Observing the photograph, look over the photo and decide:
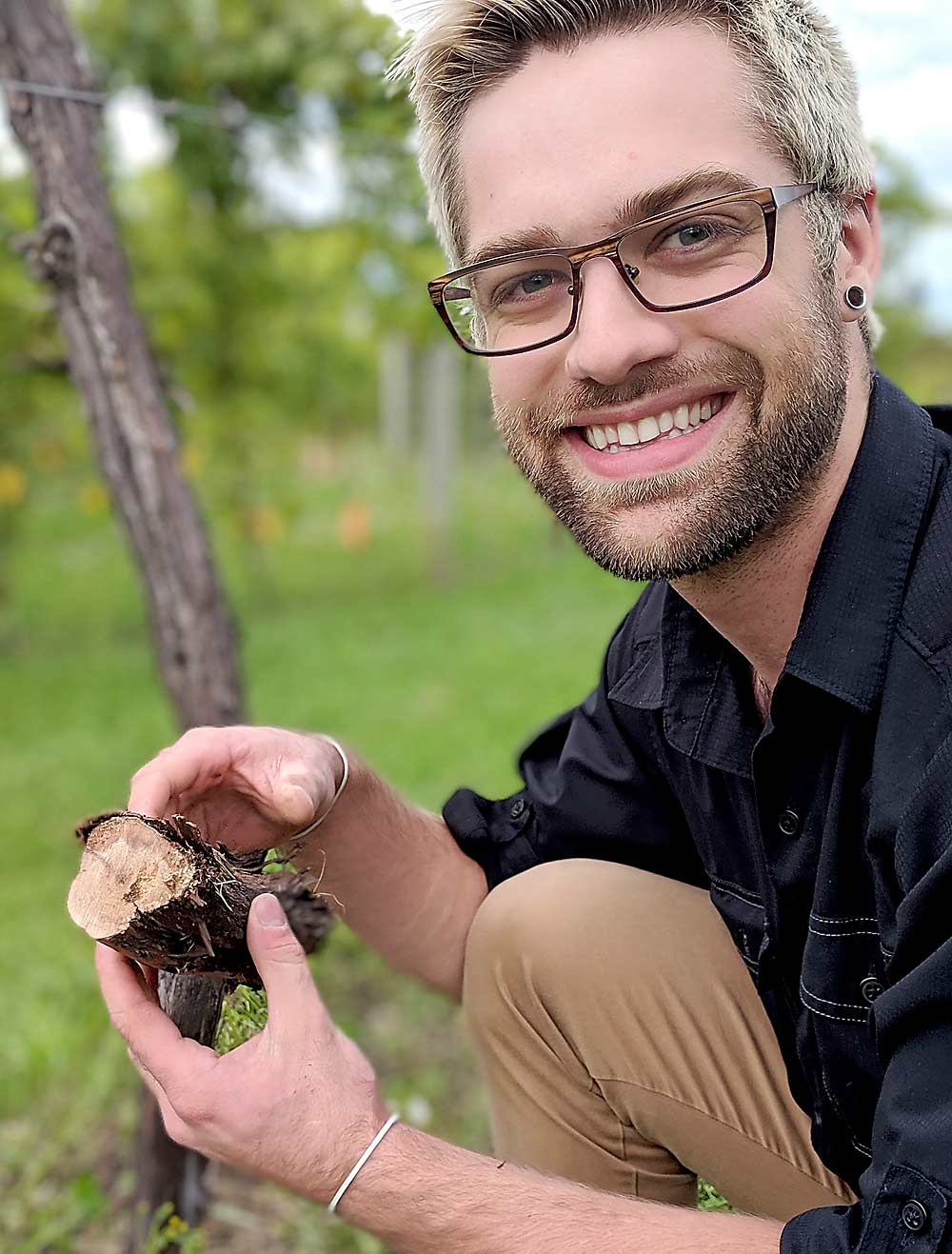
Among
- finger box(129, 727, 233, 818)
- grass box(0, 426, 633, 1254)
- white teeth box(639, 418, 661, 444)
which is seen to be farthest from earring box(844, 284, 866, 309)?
Answer: grass box(0, 426, 633, 1254)

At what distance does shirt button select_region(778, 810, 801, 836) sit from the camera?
171 centimetres

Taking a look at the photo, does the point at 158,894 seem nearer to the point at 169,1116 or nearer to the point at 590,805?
the point at 169,1116

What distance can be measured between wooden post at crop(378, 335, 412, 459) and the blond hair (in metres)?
15.2

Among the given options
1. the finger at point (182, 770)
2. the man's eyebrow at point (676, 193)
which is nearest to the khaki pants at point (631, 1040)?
the finger at point (182, 770)

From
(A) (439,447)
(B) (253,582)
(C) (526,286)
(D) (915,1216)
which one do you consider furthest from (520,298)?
(B) (253,582)

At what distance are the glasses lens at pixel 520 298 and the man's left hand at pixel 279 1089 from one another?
849mm

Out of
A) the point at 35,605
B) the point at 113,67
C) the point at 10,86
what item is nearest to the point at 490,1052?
the point at 10,86

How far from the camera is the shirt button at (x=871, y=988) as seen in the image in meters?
1.59

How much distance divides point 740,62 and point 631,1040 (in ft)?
4.55

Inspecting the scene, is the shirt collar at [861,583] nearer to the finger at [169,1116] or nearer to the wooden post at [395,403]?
the finger at [169,1116]

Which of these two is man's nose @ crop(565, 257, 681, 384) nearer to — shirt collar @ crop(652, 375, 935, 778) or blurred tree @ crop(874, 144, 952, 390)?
shirt collar @ crop(652, 375, 935, 778)

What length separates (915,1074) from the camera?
1.34 meters

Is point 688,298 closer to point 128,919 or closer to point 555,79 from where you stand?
point 555,79

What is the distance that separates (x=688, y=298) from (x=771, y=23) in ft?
1.30
